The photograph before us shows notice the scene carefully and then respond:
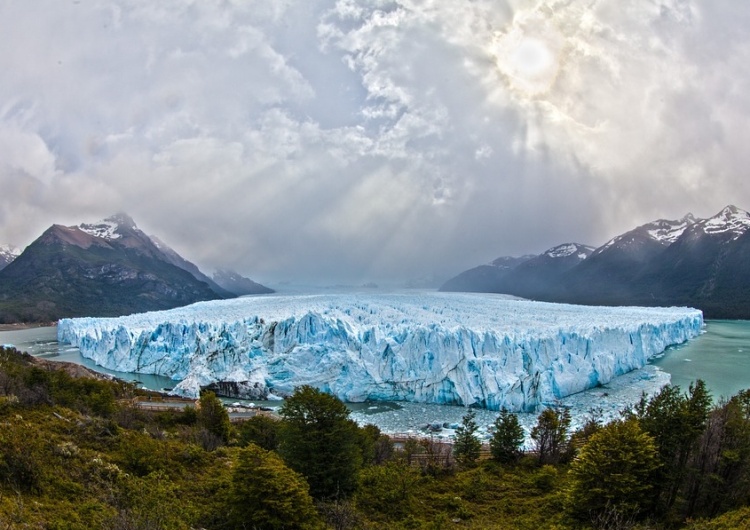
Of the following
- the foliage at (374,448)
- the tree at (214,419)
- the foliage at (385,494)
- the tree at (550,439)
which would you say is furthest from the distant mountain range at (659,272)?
the foliage at (385,494)

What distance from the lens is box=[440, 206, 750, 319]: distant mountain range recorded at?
334ft

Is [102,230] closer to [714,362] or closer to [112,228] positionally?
[112,228]

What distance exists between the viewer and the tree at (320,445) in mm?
12438

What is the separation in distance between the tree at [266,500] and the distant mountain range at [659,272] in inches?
3807

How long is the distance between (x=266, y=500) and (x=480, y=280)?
17701 cm

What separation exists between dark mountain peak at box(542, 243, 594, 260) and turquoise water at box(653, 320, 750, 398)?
126 meters

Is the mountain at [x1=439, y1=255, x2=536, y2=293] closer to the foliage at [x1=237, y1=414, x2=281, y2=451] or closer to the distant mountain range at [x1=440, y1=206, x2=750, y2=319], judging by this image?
the distant mountain range at [x1=440, y1=206, x2=750, y2=319]

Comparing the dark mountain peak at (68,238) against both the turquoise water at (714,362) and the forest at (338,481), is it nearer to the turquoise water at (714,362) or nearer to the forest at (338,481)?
the forest at (338,481)

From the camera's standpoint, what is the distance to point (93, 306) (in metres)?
107

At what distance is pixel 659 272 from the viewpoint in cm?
12144

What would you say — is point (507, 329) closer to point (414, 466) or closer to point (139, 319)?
point (414, 466)

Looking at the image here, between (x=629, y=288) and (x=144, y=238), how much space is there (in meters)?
158

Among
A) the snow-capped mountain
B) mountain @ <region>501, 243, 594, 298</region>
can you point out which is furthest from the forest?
mountain @ <region>501, 243, 594, 298</region>

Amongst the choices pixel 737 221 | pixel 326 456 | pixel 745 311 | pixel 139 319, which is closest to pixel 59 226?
pixel 139 319
